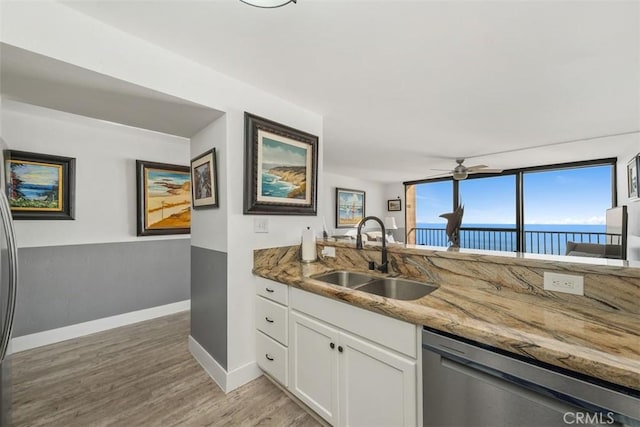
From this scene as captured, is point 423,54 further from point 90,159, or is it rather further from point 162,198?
point 90,159

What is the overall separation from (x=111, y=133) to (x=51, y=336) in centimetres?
223

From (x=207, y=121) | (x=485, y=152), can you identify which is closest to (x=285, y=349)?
(x=207, y=121)

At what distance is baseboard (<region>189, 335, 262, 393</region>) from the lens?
184 centimetres

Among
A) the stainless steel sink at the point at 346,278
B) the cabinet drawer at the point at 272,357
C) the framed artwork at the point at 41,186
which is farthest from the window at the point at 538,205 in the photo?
the framed artwork at the point at 41,186

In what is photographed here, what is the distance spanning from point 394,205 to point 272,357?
640cm

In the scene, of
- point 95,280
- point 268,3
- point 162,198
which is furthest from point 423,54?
point 95,280

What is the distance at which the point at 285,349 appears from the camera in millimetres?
1713

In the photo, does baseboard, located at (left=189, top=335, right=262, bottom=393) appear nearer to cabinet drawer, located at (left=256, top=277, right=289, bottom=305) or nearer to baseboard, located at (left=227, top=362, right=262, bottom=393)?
baseboard, located at (left=227, top=362, right=262, bottom=393)

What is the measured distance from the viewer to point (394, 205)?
24.7 feet

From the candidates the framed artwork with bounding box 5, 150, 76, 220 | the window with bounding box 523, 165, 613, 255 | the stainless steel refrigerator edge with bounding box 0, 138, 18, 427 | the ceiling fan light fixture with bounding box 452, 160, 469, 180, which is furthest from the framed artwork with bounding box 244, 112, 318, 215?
the window with bounding box 523, 165, 613, 255

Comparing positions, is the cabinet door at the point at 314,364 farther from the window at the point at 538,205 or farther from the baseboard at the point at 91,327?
the window at the point at 538,205

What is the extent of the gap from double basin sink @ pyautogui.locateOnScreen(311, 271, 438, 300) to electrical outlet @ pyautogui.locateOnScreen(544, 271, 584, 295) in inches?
20.2

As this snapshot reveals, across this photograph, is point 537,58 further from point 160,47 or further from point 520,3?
point 160,47

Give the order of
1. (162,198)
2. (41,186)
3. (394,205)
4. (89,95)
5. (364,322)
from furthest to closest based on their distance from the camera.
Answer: (394,205) < (162,198) < (41,186) < (89,95) < (364,322)
